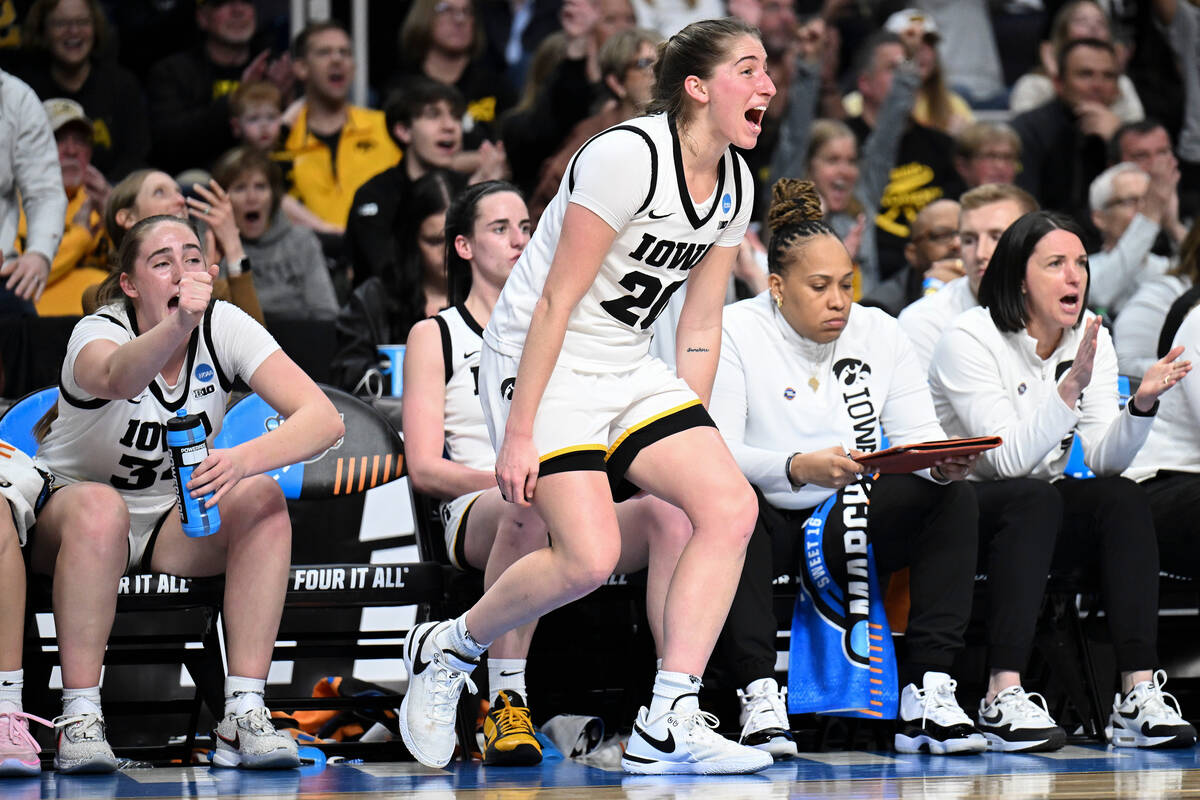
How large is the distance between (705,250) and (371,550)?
184 centimetres

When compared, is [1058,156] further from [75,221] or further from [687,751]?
[687,751]

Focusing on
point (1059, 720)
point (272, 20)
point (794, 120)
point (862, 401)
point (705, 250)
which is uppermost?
point (272, 20)

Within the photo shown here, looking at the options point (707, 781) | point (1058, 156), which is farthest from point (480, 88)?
point (707, 781)

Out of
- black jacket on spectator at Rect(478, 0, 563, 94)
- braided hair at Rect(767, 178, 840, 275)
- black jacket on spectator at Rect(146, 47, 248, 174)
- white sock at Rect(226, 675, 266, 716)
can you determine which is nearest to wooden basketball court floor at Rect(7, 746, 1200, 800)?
white sock at Rect(226, 675, 266, 716)

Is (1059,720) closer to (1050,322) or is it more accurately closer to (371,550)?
(1050,322)

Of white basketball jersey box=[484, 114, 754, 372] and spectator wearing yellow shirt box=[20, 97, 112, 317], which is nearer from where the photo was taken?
white basketball jersey box=[484, 114, 754, 372]

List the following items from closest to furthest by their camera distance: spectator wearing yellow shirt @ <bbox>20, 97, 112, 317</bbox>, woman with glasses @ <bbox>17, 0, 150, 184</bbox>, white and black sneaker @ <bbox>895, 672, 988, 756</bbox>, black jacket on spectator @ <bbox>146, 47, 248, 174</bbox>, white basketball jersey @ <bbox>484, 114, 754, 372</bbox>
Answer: white basketball jersey @ <bbox>484, 114, 754, 372</bbox>
white and black sneaker @ <bbox>895, 672, 988, 756</bbox>
spectator wearing yellow shirt @ <bbox>20, 97, 112, 317</bbox>
woman with glasses @ <bbox>17, 0, 150, 184</bbox>
black jacket on spectator @ <bbox>146, 47, 248, 174</bbox>

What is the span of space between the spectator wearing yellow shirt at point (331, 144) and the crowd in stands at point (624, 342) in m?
0.01

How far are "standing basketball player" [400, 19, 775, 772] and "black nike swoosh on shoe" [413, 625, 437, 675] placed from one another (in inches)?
1.7

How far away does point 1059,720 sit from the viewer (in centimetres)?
468

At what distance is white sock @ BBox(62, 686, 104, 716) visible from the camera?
3551 millimetres

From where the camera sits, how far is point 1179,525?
14.6ft

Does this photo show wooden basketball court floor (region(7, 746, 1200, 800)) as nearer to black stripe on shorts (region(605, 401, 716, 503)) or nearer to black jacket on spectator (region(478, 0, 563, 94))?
black stripe on shorts (region(605, 401, 716, 503))

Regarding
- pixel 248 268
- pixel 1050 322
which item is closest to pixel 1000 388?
pixel 1050 322
